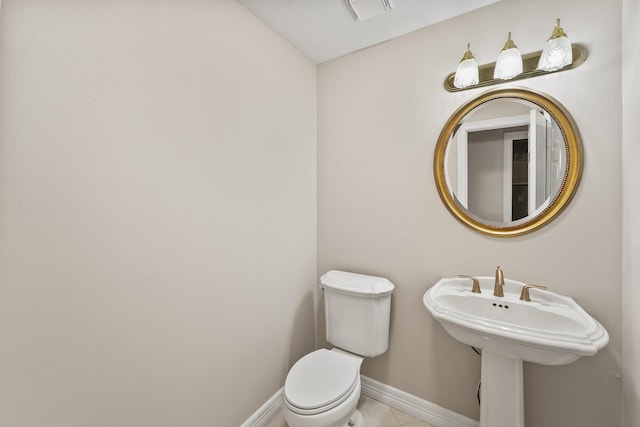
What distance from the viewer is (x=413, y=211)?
154 centimetres

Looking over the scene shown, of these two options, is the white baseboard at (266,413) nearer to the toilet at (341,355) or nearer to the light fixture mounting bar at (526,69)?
the toilet at (341,355)

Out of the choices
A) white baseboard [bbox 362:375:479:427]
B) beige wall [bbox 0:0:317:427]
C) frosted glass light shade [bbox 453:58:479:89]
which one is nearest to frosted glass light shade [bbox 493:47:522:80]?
frosted glass light shade [bbox 453:58:479:89]

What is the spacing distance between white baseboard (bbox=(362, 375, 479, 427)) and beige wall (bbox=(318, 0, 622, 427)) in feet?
0.14

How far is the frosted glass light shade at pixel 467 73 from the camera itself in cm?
129

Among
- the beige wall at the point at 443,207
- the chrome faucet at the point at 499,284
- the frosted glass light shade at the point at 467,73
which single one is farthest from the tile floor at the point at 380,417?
the frosted glass light shade at the point at 467,73

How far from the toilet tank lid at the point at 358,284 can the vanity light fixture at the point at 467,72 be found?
1171 millimetres

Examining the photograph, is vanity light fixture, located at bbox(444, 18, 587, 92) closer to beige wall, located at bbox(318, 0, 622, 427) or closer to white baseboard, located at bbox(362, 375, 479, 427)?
beige wall, located at bbox(318, 0, 622, 427)

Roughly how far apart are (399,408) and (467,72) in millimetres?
1984

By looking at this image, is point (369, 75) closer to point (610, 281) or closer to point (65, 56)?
point (65, 56)

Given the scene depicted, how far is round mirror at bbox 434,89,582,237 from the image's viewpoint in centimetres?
118

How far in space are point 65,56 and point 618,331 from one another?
2.31 m

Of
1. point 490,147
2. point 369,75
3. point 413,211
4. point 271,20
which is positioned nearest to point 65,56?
point 271,20

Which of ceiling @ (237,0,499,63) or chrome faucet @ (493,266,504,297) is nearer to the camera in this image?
chrome faucet @ (493,266,504,297)

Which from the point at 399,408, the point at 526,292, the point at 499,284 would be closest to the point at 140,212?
the point at 499,284
